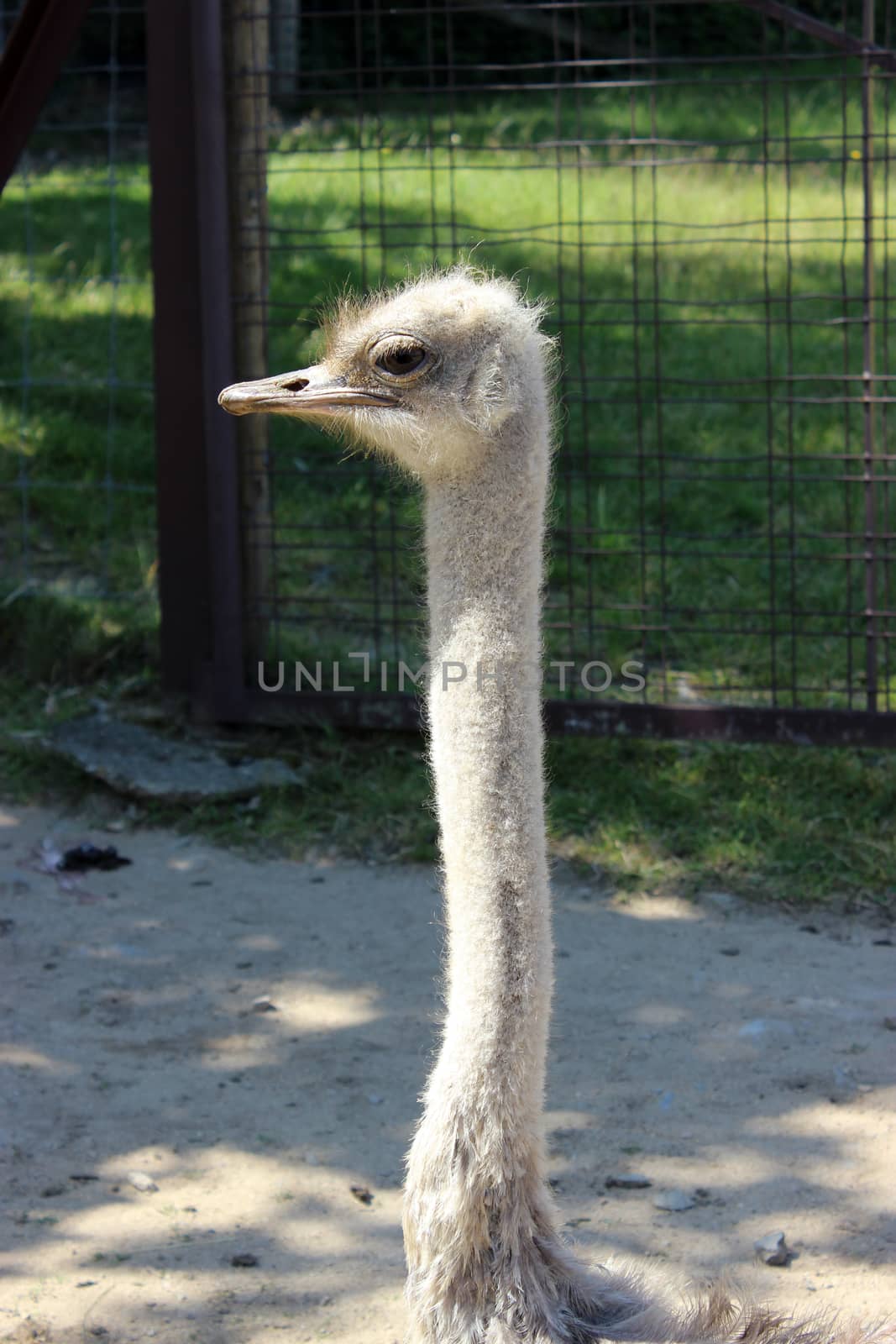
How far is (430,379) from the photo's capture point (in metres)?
2.22

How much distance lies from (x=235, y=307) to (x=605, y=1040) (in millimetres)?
2475

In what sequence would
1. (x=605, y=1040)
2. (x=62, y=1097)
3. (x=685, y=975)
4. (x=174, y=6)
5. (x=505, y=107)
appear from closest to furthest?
(x=62, y=1097)
(x=605, y=1040)
(x=685, y=975)
(x=174, y=6)
(x=505, y=107)

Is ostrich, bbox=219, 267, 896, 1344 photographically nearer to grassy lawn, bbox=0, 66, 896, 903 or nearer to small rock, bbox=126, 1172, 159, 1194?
grassy lawn, bbox=0, 66, 896, 903

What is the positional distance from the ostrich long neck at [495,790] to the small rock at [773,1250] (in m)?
0.97

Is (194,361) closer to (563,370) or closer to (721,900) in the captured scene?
(563,370)

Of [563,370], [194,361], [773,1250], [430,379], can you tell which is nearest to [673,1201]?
[773,1250]

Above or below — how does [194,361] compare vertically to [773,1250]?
above

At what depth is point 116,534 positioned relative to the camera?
618cm

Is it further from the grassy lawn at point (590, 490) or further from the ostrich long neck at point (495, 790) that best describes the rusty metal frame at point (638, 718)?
the ostrich long neck at point (495, 790)

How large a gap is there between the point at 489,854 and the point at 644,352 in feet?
16.8

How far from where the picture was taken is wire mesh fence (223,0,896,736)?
4609 millimetres

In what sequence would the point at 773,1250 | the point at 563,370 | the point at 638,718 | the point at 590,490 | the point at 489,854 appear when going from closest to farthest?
→ the point at 489,854, the point at 773,1250, the point at 563,370, the point at 638,718, the point at 590,490

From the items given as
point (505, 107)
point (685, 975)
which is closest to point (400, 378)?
point (685, 975)

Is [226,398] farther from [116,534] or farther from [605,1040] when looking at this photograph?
[116,534]
